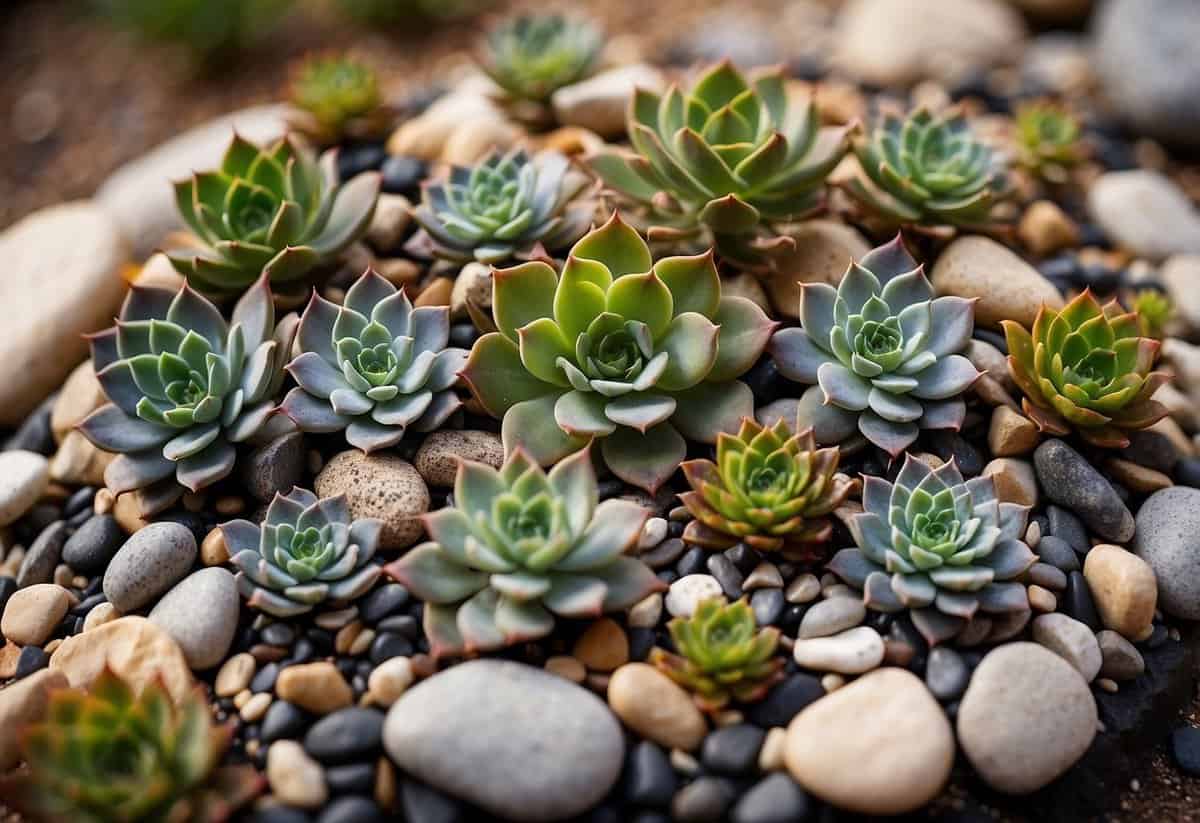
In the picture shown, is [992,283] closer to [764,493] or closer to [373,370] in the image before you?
[764,493]

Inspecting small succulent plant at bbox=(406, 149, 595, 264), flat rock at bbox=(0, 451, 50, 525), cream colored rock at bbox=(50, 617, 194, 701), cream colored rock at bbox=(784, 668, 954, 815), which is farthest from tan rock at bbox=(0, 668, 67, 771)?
cream colored rock at bbox=(784, 668, 954, 815)

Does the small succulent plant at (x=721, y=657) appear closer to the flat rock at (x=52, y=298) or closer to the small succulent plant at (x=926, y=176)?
the small succulent plant at (x=926, y=176)

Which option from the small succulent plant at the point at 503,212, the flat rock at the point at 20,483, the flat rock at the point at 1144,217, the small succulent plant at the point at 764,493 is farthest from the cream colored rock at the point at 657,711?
the flat rock at the point at 1144,217

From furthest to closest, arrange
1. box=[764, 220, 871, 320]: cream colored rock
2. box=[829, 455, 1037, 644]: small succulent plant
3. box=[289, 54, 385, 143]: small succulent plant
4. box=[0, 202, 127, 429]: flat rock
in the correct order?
1. box=[289, 54, 385, 143]: small succulent plant
2. box=[0, 202, 127, 429]: flat rock
3. box=[764, 220, 871, 320]: cream colored rock
4. box=[829, 455, 1037, 644]: small succulent plant

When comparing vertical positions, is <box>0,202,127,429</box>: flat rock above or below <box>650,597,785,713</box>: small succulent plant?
above

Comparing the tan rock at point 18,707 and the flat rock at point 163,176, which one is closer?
the tan rock at point 18,707

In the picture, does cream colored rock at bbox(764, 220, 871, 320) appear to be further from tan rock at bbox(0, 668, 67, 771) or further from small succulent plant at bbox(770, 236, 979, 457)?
tan rock at bbox(0, 668, 67, 771)
